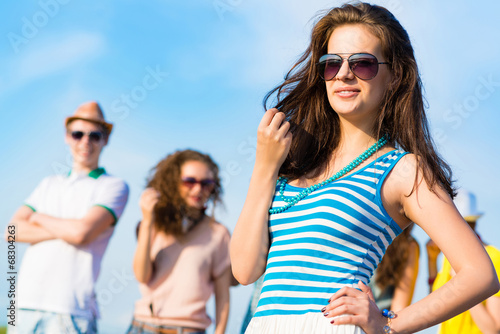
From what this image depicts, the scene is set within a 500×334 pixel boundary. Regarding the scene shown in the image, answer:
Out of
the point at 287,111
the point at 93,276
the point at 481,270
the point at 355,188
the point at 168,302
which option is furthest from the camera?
the point at 168,302

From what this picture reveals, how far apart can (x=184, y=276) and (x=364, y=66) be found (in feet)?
11.4

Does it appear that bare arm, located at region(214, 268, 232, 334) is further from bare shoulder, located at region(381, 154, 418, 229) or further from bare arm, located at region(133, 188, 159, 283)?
bare shoulder, located at region(381, 154, 418, 229)

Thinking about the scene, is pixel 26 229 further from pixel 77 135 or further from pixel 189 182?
pixel 189 182

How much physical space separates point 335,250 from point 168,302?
11.2ft

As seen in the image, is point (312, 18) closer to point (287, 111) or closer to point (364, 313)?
point (287, 111)

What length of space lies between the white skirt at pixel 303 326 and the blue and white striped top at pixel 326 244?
0.09ft

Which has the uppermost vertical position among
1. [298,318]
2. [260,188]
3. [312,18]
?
[312,18]

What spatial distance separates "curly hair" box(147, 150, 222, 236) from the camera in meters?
5.72

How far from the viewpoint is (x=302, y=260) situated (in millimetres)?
2309

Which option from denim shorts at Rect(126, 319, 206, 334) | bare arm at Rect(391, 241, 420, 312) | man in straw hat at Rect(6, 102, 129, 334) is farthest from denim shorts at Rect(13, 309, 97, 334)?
bare arm at Rect(391, 241, 420, 312)

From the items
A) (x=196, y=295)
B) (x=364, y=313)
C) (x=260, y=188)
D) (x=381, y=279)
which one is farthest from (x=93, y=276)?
(x=364, y=313)

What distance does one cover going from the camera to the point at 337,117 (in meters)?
2.80

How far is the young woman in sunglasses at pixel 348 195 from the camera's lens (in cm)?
223

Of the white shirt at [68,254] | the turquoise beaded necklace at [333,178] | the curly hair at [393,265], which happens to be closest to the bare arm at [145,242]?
the white shirt at [68,254]
